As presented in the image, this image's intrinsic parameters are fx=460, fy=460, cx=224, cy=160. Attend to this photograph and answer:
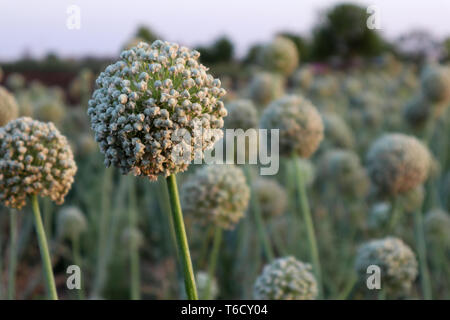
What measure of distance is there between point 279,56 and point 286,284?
2.00 m

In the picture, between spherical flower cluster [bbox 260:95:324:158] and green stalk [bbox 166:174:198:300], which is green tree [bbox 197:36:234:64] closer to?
spherical flower cluster [bbox 260:95:324:158]

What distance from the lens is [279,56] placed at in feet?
10.1

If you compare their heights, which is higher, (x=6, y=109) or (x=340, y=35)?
(x=340, y=35)

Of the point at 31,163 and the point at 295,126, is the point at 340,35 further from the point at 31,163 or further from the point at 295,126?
the point at 31,163

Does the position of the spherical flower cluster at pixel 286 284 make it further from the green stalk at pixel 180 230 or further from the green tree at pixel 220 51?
Answer: the green tree at pixel 220 51

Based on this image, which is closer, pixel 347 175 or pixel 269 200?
pixel 269 200

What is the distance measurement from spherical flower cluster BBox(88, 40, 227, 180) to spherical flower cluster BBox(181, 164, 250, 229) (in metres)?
0.72

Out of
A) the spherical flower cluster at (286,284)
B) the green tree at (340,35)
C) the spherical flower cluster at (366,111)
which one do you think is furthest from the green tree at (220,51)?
the spherical flower cluster at (286,284)

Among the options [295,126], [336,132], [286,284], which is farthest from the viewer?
[336,132]

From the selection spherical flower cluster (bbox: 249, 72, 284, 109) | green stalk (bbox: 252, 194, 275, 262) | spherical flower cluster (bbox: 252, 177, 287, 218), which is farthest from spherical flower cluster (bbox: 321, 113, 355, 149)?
green stalk (bbox: 252, 194, 275, 262)

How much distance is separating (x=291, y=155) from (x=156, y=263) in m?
2.13

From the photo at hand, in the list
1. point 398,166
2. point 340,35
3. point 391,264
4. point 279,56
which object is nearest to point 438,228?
point 398,166

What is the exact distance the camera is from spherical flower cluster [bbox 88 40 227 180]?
900mm

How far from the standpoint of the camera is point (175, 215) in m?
0.88
